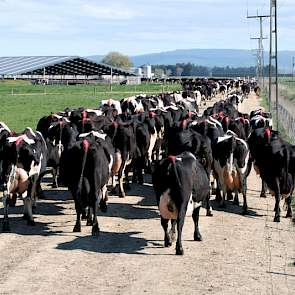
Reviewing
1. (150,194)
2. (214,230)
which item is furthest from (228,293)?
(150,194)

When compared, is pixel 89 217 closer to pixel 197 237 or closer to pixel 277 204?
pixel 197 237

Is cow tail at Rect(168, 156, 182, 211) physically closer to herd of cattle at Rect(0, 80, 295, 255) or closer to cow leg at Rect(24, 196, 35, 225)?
herd of cattle at Rect(0, 80, 295, 255)

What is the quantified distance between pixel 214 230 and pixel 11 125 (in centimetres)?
1913

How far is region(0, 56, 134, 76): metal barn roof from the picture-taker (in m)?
92.6

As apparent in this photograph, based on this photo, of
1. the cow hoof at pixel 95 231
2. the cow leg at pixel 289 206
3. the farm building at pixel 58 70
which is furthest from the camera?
the farm building at pixel 58 70

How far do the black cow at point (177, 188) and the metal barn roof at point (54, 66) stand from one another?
81.9 meters

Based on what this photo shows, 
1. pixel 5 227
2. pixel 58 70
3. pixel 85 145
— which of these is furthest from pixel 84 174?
pixel 58 70

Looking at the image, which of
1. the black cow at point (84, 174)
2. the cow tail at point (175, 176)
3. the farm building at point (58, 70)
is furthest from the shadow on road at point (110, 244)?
the farm building at point (58, 70)

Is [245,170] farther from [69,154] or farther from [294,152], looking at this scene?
[69,154]

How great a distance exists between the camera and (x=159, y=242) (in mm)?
10844

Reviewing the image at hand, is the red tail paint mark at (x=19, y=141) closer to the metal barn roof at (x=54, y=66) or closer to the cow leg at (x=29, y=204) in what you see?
the cow leg at (x=29, y=204)

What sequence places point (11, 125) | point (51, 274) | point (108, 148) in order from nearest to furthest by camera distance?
1. point (51, 274)
2. point (108, 148)
3. point (11, 125)

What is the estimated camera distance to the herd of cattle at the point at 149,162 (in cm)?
1054

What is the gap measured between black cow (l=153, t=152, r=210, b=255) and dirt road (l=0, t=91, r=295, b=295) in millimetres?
521
